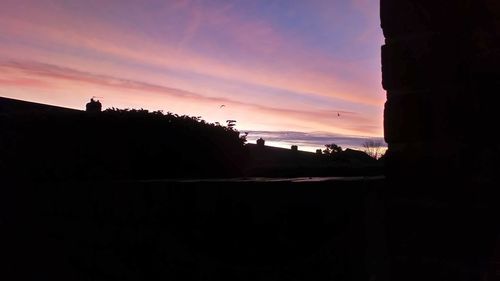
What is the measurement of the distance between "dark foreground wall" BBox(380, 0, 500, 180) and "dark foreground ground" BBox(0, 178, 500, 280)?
0.17 metres

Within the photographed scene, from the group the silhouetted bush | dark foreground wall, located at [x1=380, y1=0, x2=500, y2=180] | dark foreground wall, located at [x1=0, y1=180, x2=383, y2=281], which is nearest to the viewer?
dark foreground wall, located at [x1=380, y1=0, x2=500, y2=180]

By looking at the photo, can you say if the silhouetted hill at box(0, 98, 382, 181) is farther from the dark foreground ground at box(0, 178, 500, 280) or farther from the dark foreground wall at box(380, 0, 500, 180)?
the dark foreground wall at box(380, 0, 500, 180)

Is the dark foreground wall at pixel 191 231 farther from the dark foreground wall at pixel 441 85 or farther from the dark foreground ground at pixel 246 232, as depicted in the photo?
the dark foreground wall at pixel 441 85

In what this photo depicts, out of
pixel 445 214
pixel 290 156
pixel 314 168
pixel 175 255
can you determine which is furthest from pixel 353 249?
pixel 290 156

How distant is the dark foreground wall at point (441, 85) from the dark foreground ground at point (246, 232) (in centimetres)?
17

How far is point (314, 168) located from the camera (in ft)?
26.4

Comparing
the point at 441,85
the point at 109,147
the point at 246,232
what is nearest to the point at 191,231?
the point at 246,232

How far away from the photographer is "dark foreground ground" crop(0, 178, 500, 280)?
217 centimetres

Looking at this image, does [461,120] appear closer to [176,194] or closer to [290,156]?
[176,194]

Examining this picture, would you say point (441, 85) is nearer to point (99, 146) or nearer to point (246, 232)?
point (246, 232)

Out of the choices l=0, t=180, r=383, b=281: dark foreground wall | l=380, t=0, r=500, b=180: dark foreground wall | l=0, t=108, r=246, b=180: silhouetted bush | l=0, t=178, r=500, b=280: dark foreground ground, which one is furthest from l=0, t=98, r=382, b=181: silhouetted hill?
l=380, t=0, r=500, b=180: dark foreground wall

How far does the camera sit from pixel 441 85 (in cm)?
218

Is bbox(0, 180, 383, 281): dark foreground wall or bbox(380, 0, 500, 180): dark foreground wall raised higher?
bbox(380, 0, 500, 180): dark foreground wall

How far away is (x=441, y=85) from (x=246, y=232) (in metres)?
1.42
